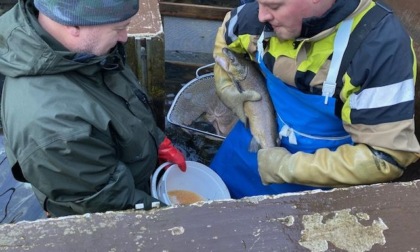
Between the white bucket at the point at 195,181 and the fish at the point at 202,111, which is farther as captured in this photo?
the fish at the point at 202,111

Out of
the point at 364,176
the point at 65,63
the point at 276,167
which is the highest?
the point at 65,63

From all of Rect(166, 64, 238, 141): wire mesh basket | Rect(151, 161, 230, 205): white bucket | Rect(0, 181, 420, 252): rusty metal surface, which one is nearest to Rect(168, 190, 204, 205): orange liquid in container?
Rect(151, 161, 230, 205): white bucket

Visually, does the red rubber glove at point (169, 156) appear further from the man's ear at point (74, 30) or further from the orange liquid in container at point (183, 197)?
the man's ear at point (74, 30)

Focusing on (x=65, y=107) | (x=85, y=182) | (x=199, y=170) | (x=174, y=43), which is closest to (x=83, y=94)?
(x=65, y=107)

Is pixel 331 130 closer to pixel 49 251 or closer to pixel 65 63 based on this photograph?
pixel 65 63

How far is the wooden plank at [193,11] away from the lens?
5.15m

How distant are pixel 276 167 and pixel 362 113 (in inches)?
30.4

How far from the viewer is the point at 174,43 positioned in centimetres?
554

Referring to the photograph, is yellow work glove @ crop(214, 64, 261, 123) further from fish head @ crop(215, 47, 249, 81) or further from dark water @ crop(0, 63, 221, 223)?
dark water @ crop(0, 63, 221, 223)

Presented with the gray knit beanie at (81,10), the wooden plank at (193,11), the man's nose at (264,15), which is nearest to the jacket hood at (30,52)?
the gray knit beanie at (81,10)

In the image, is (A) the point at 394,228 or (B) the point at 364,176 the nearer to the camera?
(A) the point at 394,228

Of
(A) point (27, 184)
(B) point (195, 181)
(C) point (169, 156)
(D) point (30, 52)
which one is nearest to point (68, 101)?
(D) point (30, 52)

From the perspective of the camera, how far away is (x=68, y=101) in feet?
7.34

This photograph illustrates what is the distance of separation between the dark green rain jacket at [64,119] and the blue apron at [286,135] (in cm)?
108
